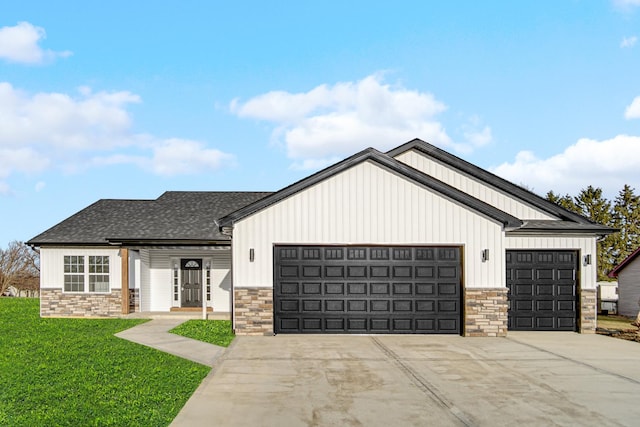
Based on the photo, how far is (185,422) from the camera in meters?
A: 7.05

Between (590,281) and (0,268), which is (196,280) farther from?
(0,268)

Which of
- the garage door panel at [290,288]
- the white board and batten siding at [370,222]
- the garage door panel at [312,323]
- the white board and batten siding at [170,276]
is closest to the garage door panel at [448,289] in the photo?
the white board and batten siding at [370,222]

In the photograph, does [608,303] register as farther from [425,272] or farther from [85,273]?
[85,273]

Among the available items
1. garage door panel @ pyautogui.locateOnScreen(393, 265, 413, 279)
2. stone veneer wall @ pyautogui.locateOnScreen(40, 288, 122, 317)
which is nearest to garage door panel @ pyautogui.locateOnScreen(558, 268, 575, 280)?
garage door panel @ pyautogui.locateOnScreen(393, 265, 413, 279)

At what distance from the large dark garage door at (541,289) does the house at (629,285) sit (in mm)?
10380

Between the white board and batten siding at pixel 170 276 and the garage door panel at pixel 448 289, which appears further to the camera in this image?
the white board and batten siding at pixel 170 276

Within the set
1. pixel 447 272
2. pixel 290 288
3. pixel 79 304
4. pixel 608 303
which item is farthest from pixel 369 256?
pixel 608 303

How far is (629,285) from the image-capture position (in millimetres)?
25766

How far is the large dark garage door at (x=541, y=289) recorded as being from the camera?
16484mm

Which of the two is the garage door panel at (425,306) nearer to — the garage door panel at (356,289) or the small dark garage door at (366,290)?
the small dark garage door at (366,290)

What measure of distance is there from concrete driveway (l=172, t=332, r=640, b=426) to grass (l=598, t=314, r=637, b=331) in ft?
19.9

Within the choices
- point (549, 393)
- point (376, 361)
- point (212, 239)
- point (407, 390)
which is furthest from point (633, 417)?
point (212, 239)

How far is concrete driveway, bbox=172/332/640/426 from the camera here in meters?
7.40

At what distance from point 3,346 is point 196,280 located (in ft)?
29.2
